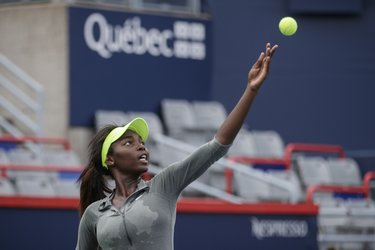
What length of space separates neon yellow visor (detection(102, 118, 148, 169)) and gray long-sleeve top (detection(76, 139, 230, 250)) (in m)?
0.24

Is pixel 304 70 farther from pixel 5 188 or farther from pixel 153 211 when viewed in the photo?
pixel 153 211

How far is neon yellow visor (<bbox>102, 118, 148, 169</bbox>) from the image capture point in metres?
2.59

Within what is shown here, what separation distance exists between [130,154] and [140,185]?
0.47 ft

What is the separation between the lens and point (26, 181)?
20.8 ft

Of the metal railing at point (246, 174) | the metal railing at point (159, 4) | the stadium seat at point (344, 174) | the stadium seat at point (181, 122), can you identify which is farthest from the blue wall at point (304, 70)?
the metal railing at point (246, 174)

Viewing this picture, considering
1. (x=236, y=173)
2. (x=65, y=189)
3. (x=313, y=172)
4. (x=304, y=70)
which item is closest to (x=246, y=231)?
(x=236, y=173)

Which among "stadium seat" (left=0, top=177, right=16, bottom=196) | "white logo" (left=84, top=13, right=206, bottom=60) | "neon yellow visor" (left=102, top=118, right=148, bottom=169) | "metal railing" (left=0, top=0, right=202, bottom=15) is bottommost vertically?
"stadium seat" (left=0, top=177, right=16, bottom=196)

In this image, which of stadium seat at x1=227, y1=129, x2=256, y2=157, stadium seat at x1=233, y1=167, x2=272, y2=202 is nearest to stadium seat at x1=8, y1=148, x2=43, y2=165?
stadium seat at x1=233, y1=167, x2=272, y2=202

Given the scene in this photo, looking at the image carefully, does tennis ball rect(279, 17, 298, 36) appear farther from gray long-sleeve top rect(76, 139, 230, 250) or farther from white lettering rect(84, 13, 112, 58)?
white lettering rect(84, 13, 112, 58)

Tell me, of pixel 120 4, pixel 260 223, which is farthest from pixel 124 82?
pixel 260 223

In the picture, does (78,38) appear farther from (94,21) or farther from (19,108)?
(19,108)

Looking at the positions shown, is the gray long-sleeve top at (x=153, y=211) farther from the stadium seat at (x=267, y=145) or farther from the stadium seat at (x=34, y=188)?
the stadium seat at (x=267, y=145)

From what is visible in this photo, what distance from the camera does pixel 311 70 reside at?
1232 cm

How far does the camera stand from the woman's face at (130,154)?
2.59m
